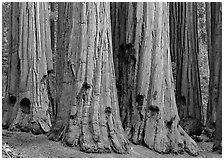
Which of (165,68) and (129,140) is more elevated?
(165,68)

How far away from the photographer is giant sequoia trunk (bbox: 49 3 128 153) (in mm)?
7059

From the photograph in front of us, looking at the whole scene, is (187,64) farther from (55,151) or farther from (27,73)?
(55,151)

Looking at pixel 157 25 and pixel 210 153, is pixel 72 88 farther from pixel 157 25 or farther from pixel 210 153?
pixel 210 153

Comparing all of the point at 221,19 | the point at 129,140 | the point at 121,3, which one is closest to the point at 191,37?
the point at 221,19

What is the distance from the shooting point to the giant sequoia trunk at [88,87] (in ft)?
23.2

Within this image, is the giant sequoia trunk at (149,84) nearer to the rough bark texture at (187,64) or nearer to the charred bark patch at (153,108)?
the charred bark patch at (153,108)

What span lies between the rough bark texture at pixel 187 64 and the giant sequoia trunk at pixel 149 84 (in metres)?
2.45

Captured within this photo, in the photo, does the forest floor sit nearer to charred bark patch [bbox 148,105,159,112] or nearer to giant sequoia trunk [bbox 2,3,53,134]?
charred bark patch [bbox 148,105,159,112]

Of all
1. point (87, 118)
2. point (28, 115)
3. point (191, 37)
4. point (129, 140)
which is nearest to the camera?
point (87, 118)

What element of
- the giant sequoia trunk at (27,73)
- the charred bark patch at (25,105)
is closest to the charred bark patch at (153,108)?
the giant sequoia trunk at (27,73)

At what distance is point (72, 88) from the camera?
7297 millimetres

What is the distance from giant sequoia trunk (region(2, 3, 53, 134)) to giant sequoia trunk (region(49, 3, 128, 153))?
6.70 ft

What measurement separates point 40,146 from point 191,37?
5174 mm

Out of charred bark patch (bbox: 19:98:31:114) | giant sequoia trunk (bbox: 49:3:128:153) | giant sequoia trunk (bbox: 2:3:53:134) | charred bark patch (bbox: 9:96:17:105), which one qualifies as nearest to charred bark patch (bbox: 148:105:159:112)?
giant sequoia trunk (bbox: 49:3:128:153)
